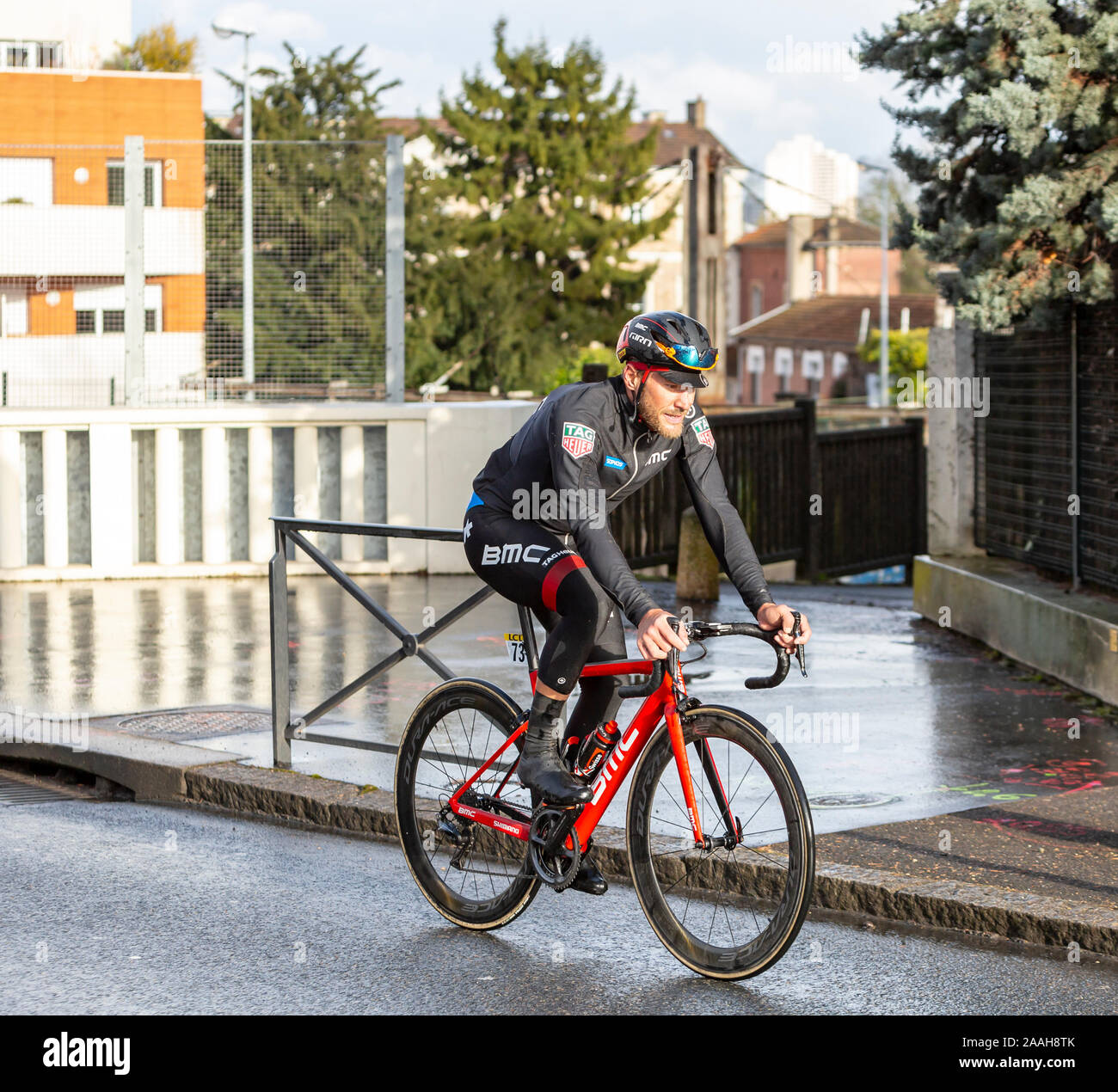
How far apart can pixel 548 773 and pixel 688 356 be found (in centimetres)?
127

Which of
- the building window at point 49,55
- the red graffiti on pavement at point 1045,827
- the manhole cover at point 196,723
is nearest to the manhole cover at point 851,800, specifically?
the red graffiti on pavement at point 1045,827

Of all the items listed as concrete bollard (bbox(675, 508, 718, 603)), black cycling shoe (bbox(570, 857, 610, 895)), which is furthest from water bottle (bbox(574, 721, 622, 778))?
concrete bollard (bbox(675, 508, 718, 603))

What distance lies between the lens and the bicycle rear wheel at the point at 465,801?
18.0 feet

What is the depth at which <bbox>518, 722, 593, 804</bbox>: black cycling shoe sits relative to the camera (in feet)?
16.7

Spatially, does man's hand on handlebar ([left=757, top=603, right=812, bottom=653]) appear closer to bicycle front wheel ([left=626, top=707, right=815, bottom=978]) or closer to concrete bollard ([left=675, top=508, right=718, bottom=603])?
bicycle front wheel ([left=626, top=707, right=815, bottom=978])

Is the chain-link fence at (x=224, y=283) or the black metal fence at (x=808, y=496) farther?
the black metal fence at (x=808, y=496)

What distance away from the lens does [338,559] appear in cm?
1405

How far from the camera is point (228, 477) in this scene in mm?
13898

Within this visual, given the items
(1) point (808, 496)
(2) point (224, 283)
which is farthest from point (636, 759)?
(1) point (808, 496)

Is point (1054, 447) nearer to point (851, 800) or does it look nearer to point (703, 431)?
point (851, 800)

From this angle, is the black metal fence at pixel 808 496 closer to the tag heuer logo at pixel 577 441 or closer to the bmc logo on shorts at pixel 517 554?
the bmc logo on shorts at pixel 517 554

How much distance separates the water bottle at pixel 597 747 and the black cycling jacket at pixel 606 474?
1.44 ft

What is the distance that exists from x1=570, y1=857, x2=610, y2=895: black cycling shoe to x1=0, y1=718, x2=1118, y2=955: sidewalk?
906mm
